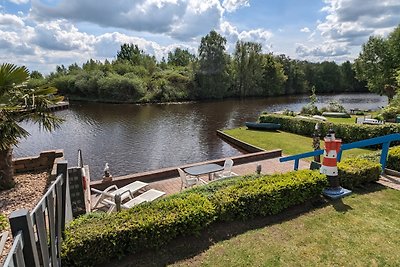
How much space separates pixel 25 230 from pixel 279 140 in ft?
50.3

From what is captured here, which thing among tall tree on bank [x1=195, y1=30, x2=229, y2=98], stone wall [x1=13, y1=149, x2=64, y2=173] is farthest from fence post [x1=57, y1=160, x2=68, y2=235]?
tall tree on bank [x1=195, y1=30, x2=229, y2=98]

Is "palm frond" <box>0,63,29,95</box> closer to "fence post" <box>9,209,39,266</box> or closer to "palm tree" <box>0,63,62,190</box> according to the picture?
"palm tree" <box>0,63,62,190</box>

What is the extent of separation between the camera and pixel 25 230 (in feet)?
7.47

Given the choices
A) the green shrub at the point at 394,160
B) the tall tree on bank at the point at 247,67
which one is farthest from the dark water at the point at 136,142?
the tall tree on bank at the point at 247,67

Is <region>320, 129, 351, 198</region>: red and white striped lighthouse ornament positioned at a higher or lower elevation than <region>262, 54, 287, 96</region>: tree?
lower

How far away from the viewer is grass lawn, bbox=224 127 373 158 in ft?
45.1

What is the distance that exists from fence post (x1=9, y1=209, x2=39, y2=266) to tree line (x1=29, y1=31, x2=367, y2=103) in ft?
151

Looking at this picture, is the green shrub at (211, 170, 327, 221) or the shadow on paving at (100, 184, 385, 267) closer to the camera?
the shadow on paving at (100, 184, 385, 267)

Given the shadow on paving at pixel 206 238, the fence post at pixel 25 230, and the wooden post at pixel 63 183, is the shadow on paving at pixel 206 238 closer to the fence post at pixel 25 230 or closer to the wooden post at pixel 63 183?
the wooden post at pixel 63 183

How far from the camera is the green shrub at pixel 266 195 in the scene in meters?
4.95

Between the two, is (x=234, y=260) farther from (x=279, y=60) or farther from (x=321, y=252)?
(x=279, y=60)

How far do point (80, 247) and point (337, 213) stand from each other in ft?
14.6

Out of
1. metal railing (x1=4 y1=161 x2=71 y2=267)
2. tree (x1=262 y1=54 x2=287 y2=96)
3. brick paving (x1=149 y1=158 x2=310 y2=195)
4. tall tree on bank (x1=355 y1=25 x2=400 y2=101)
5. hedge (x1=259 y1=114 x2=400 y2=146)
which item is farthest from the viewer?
tree (x1=262 y1=54 x2=287 y2=96)

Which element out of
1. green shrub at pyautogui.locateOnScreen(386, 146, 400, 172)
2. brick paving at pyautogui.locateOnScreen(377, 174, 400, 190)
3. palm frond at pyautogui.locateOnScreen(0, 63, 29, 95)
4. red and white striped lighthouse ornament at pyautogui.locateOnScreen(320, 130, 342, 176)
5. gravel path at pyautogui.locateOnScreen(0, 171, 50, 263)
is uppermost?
palm frond at pyautogui.locateOnScreen(0, 63, 29, 95)
